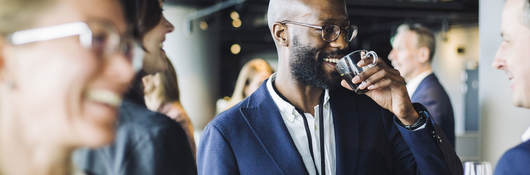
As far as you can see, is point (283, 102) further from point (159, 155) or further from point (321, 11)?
point (159, 155)

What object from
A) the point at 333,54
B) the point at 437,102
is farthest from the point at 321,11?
the point at 437,102

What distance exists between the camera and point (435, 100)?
306 centimetres

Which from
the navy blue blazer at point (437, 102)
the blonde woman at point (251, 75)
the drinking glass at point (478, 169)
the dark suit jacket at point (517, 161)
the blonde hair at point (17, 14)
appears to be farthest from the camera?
the blonde woman at point (251, 75)

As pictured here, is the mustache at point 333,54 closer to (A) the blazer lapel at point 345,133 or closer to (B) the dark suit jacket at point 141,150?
(A) the blazer lapel at point 345,133

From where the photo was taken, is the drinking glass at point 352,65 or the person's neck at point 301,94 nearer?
the drinking glass at point 352,65

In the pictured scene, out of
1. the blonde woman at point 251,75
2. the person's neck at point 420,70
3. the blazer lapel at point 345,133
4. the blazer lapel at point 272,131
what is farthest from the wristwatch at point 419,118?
the blonde woman at point 251,75

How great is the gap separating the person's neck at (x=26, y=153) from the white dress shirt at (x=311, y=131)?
86cm

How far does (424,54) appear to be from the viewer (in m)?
3.40

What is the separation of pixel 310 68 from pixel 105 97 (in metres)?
0.88

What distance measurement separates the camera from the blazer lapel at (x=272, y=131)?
1551 millimetres

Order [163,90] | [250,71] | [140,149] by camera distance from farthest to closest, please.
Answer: [250,71] → [163,90] → [140,149]

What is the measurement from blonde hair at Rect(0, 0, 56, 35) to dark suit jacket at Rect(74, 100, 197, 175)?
0.73ft

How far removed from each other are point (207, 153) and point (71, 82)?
2.64 ft

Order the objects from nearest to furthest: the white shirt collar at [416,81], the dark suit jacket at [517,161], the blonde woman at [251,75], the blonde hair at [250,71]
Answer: the dark suit jacket at [517,161] < the white shirt collar at [416,81] < the blonde woman at [251,75] < the blonde hair at [250,71]
